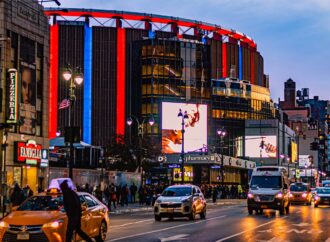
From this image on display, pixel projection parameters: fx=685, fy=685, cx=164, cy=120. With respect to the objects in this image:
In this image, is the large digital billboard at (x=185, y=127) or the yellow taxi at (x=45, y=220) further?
the large digital billboard at (x=185, y=127)

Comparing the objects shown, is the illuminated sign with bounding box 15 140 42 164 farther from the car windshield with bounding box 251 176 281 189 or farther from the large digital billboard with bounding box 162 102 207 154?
the large digital billboard with bounding box 162 102 207 154

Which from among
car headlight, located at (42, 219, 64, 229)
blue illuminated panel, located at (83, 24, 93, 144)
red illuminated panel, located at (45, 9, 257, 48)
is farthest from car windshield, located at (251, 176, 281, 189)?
red illuminated panel, located at (45, 9, 257, 48)

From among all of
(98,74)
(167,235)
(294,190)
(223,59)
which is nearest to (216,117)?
(223,59)

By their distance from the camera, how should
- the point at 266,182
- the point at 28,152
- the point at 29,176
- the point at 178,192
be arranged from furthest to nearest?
the point at 29,176, the point at 28,152, the point at 266,182, the point at 178,192

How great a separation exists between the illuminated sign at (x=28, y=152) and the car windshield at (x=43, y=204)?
24.6 metres

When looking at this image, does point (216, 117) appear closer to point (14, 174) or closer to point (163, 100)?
point (163, 100)

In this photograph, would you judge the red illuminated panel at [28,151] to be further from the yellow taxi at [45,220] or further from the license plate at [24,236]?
the license plate at [24,236]

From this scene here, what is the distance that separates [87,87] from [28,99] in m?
69.0

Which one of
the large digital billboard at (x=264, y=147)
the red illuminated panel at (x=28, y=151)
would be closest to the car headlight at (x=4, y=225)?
the red illuminated panel at (x=28, y=151)

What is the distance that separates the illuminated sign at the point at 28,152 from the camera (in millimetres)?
42500

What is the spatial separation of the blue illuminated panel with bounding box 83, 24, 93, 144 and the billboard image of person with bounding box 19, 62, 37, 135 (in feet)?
215

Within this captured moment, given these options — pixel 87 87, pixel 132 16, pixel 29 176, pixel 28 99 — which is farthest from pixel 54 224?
pixel 132 16

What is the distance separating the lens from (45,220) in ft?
54.2

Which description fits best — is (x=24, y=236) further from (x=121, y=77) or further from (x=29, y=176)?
(x=121, y=77)
